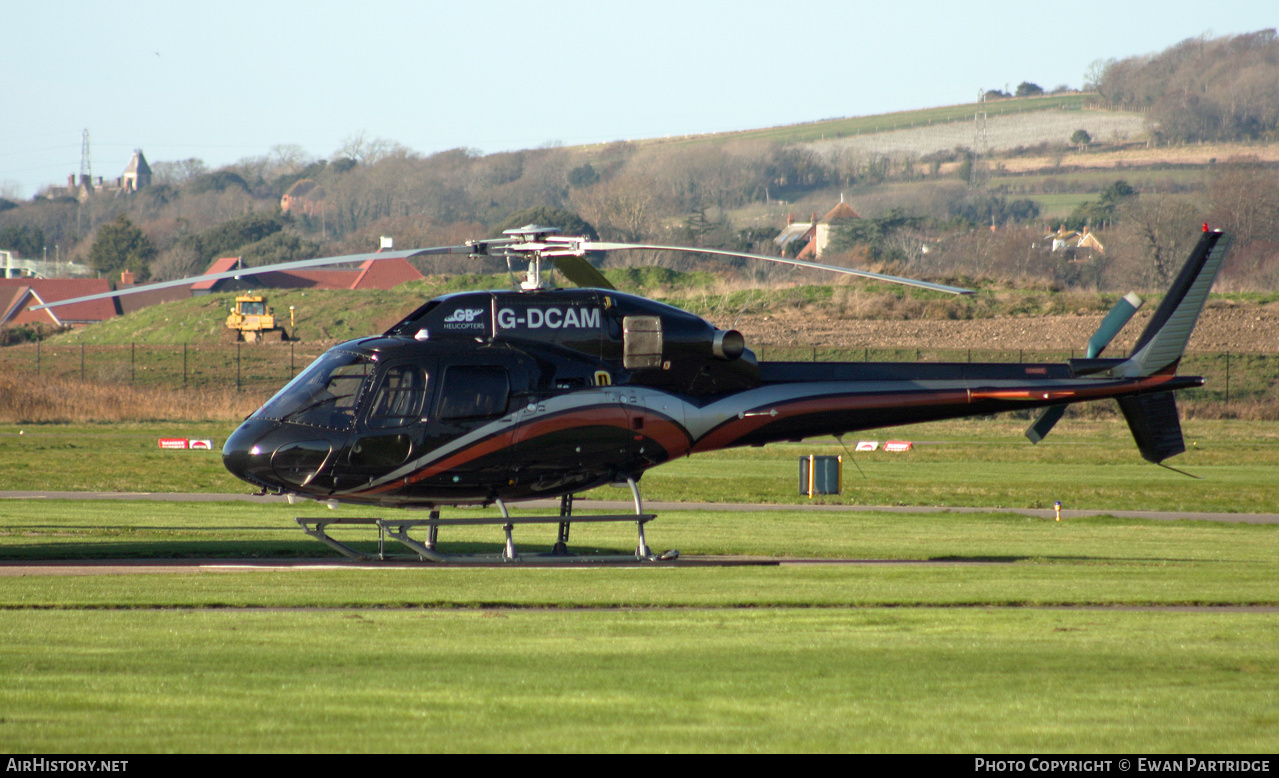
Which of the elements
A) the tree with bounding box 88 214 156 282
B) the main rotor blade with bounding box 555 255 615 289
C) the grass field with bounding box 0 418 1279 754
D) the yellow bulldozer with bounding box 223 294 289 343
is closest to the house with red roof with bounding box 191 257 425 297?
the tree with bounding box 88 214 156 282

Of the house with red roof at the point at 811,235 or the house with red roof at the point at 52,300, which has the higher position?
the house with red roof at the point at 811,235

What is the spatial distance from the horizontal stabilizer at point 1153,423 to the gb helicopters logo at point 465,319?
9.78 metres

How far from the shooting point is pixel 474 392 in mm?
16656

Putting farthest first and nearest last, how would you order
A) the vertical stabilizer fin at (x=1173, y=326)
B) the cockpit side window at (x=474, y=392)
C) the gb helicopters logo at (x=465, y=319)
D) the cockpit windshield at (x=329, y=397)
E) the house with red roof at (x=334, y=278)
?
the house with red roof at (x=334, y=278) → the vertical stabilizer fin at (x=1173, y=326) → the gb helicopters logo at (x=465, y=319) → the cockpit side window at (x=474, y=392) → the cockpit windshield at (x=329, y=397)

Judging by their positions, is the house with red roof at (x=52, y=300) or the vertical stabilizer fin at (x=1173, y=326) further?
the house with red roof at (x=52, y=300)

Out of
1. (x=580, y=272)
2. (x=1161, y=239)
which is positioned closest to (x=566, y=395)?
(x=580, y=272)

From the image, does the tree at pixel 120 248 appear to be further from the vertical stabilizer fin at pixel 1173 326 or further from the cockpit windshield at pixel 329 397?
the vertical stabilizer fin at pixel 1173 326

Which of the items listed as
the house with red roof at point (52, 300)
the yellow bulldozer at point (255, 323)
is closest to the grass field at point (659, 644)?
the yellow bulldozer at point (255, 323)

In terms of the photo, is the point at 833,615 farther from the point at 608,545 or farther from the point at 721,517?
the point at 721,517

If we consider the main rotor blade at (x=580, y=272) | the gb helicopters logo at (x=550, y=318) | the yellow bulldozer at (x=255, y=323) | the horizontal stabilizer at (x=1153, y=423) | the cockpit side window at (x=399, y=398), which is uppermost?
the main rotor blade at (x=580, y=272)

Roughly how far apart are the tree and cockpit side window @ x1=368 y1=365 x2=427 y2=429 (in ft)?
539

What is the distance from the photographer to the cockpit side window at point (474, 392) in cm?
1656

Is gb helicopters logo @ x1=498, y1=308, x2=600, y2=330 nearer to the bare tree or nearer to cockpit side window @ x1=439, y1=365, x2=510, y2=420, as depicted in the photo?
cockpit side window @ x1=439, y1=365, x2=510, y2=420

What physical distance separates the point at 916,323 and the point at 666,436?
2402 inches
